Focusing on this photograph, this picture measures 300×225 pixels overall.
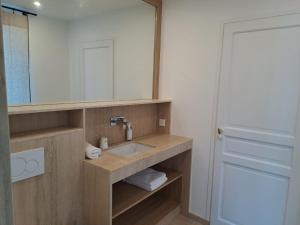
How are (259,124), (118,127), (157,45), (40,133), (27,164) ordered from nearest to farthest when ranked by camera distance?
(27,164) < (40,133) < (259,124) < (118,127) < (157,45)

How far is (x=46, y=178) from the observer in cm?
154

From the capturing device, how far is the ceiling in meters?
1.64

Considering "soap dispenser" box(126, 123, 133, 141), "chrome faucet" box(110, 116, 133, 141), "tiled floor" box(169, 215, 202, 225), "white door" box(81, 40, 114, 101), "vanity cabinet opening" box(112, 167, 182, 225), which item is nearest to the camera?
"vanity cabinet opening" box(112, 167, 182, 225)

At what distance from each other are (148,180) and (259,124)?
116 cm

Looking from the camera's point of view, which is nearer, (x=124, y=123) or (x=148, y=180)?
(x=148, y=180)

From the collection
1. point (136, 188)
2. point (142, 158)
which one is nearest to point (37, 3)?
point (142, 158)

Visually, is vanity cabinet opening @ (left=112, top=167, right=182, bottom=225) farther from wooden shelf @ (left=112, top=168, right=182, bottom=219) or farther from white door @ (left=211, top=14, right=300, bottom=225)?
white door @ (left=211, top=14, right=300, bottom=225)

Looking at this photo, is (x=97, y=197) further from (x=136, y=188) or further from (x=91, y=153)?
(x=136, y=188)

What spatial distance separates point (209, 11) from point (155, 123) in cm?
136

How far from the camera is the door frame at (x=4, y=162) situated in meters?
0.47

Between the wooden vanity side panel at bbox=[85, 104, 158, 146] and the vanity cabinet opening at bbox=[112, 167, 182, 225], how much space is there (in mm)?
502

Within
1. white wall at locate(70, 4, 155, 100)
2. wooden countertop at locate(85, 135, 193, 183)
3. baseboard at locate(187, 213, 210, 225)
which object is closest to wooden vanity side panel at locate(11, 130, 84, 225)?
wooden countertop at locate(85, 135, 193, 183)

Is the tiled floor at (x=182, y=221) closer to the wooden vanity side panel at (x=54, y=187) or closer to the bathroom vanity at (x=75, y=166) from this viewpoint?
the bathroom vanity at (x=75, y=166)

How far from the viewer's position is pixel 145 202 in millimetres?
2668
